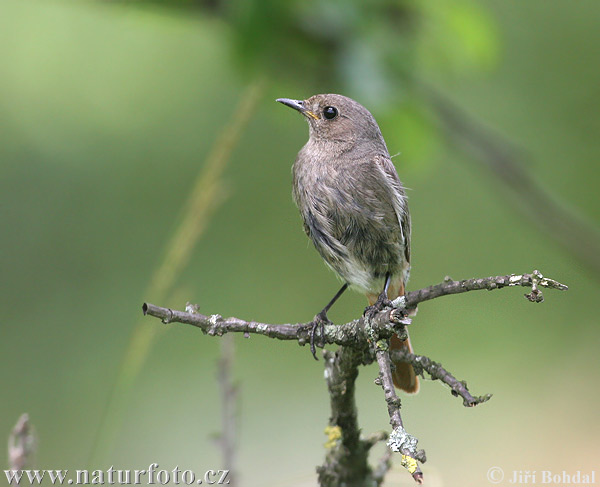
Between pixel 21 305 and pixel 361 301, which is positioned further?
pixel 21 305

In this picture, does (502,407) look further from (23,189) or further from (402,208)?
(23,189)

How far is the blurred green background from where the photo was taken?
201 inches

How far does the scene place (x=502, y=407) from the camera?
5.36m

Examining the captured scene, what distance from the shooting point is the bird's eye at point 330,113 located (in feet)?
12.0

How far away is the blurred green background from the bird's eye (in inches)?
44.4

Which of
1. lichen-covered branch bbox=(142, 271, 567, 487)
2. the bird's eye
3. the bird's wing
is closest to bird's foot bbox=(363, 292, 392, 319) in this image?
lichen-covered branch bbox=(142, 271, 567, 487)

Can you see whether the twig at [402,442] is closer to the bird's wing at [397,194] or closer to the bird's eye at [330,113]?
the bird's wing at [397,194]

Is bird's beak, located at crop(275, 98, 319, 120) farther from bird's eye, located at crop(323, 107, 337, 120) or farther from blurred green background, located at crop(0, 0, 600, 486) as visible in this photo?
blurred green background, located at crop(0, 0, 600, 486)

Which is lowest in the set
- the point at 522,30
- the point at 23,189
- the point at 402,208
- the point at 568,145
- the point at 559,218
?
the point at 402,208

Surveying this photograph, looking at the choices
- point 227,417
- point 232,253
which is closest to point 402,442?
point 227,417

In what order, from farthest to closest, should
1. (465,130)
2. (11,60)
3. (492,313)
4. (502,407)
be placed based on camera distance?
1. (11,60)
2. (492,313)
3. (502,407)
4. (465,130)

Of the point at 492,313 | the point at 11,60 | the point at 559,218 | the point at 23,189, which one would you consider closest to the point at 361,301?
the point at 492,313

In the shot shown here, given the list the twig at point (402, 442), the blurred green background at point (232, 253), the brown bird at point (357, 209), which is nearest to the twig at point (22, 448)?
the twig at point (402, 442)

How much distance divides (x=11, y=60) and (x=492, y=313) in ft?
14.8
